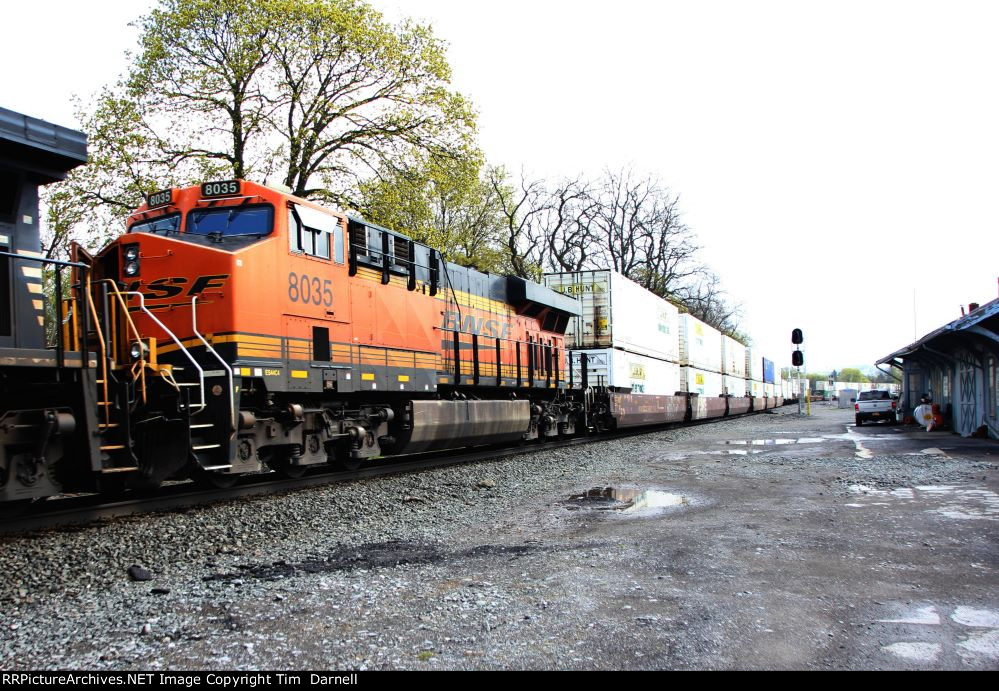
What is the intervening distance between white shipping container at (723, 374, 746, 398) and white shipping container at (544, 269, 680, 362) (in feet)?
50.0

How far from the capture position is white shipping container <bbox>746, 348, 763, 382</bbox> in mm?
46056

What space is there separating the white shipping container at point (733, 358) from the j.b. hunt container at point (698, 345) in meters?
1.11

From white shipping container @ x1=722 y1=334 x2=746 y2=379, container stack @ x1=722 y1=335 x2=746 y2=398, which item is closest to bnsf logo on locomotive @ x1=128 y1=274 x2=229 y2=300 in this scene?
container stack @ x1=722 y1=335 x2=746 y2=398

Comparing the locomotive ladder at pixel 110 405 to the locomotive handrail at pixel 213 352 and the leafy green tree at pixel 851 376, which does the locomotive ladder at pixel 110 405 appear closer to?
the locomotive handrail at pixel 213 352

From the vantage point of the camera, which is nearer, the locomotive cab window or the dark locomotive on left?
the dark locomotive on left

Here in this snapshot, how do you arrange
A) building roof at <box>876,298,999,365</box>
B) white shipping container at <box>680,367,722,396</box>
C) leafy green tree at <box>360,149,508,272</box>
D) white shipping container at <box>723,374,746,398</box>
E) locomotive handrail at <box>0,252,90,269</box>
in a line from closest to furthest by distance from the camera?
1. locomotive handrail at <box>0,252,90,269</box>
2. building roof at <box>876,298,999,365</box>
3. leafy green tree at <box>360,149,508,272</box>
4. white shipping container at <box>680,367,722,396</box>
5. white shipping container at <box>723,374,746,398</box>

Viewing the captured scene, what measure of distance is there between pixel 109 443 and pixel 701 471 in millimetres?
8040

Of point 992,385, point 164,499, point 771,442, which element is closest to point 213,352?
point 164,499

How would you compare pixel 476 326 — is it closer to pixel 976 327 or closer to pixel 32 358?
pixel 32 358

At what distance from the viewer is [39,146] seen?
6039mm

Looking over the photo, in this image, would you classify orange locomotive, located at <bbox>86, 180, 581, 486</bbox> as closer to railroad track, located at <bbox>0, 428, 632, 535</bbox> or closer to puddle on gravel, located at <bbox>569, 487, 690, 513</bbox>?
railroad track, located at <bbox>0, 428, 632, 535</bbox>

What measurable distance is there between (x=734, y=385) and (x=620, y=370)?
2140 centimetres

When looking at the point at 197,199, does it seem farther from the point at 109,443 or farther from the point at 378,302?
the point at 109,443

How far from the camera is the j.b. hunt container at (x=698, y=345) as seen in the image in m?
30.9
